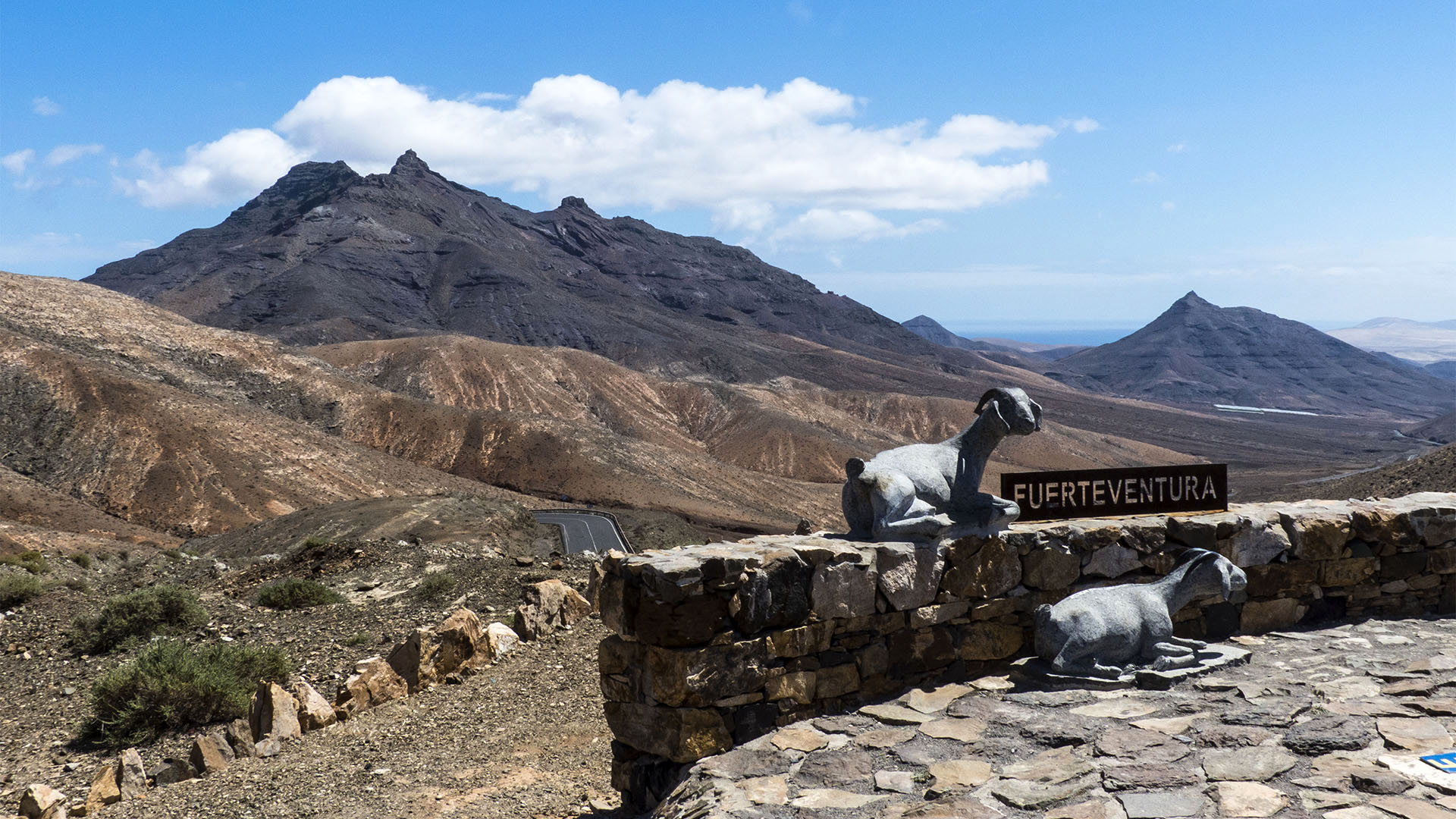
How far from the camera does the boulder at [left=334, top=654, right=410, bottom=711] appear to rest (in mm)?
9734

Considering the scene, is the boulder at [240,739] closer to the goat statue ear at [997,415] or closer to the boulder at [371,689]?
the boulder at [371,689]

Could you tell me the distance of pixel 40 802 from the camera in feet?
28.2

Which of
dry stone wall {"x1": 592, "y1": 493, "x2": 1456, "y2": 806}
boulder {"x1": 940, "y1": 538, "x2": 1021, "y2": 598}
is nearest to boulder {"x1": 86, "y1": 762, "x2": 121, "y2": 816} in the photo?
dry stone wall {"x1": 592, "y1": 493, "x2": 1456, "y2": 806}

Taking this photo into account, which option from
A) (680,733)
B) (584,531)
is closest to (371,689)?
(680,733)

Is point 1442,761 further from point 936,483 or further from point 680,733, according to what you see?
point 680,733

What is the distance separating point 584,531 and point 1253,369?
147168mm

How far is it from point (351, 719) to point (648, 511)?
1367 inches

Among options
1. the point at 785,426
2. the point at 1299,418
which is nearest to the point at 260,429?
the point at 785,426

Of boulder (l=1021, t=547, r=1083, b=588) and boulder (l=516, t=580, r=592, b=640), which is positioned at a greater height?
boulder (l=1021, t=547, r=1083, b=588)

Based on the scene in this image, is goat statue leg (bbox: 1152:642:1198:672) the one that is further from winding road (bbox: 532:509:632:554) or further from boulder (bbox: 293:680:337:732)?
winding road (bbox: 532:509:632:554)

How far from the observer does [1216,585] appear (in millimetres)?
7309

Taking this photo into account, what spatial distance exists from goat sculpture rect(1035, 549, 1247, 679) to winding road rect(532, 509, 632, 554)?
25.2 meters

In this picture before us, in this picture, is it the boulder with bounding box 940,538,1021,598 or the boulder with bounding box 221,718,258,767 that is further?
the boulder with bounding box 221,718,258,767

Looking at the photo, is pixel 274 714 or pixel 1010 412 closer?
pixel 1010 412
